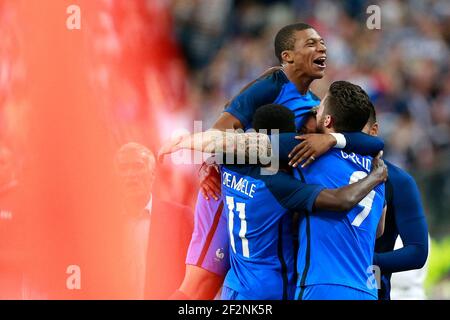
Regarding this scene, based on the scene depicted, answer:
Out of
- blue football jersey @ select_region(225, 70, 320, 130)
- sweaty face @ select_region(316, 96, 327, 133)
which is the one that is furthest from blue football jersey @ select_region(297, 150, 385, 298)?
blue football jersey @ select_region(225, 70, 320, 130)

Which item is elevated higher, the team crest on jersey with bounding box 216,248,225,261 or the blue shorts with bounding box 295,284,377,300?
the team crest on jersey with bounding box 216,248,225,261

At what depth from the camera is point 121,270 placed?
5371 millimetres

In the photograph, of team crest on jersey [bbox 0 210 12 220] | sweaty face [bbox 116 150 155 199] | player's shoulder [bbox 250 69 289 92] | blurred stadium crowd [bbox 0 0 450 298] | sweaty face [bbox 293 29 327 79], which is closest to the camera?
player's shoulder [bbox 250 69 289 92]

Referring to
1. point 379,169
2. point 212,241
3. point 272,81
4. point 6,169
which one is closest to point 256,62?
point 6,169

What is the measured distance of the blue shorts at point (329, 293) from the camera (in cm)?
414

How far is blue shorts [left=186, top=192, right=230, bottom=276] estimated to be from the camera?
15.8 ft

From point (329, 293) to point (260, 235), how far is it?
42 cm

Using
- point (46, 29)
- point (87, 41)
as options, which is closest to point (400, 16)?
point (87, 41)

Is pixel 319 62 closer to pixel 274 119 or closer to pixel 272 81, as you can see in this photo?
pixel 272 81

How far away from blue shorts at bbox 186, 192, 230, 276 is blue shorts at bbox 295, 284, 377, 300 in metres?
0.73

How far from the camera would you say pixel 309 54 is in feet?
16.4

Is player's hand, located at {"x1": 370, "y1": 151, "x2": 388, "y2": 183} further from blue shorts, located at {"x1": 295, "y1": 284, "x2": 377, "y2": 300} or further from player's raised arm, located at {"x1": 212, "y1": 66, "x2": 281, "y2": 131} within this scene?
player's raised arm, located at {"x1": 212, "y1": 66, "x2": 281, "y2": 131}

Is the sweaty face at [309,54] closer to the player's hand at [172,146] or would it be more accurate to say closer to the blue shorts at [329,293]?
the player's hand at [172,146]

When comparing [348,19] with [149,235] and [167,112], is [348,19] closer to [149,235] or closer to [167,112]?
[167,112]
